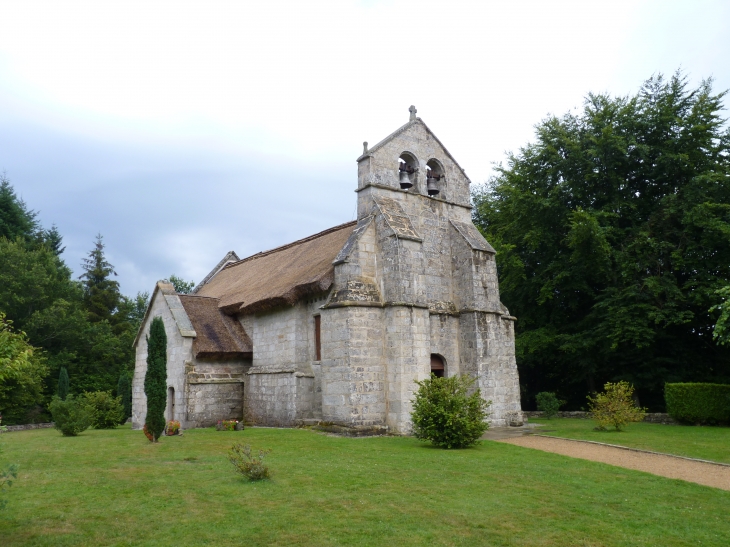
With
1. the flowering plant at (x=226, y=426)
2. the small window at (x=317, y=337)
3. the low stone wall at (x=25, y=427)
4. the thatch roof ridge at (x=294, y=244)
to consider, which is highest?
the thatch roof ridge at (x=294, y=244)

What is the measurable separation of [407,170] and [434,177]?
1255 millimetres

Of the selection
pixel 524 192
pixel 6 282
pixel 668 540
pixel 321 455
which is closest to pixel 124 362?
pixel 6 282

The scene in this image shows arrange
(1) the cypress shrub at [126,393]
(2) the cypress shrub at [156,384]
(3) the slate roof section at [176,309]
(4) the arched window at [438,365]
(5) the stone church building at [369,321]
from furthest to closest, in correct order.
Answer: (1) the cypress shrub at [126,393], (3) the slate roof section at [176,309], (4) the arched window at [438,365], (5) the stone church building at [369,321], (2) the cypress shrub at [156,384]

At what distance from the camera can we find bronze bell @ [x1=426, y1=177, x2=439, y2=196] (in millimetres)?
21875

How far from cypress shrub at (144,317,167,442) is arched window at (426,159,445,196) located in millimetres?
11041

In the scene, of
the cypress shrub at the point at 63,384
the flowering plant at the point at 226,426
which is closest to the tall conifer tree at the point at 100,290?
the cypress shrub at the point at 63,384

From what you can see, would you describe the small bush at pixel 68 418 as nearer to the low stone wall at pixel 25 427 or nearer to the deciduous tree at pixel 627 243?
the low stone wall at pixel 25 427

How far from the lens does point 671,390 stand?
71.8 ft

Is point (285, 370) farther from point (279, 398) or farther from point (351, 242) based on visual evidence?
point (351, 242)

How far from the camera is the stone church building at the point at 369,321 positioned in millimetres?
18000

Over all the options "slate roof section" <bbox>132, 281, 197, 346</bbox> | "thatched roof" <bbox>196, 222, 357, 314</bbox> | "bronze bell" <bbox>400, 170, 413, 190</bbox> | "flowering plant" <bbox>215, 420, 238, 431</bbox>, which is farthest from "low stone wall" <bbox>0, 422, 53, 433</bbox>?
"bronze bell" <bbox>400, 170, 413, 190</bbox>

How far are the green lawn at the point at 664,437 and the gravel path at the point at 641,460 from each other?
0.83 m

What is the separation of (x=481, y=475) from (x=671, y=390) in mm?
14053

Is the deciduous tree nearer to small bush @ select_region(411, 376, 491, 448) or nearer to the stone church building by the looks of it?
the stone church building
